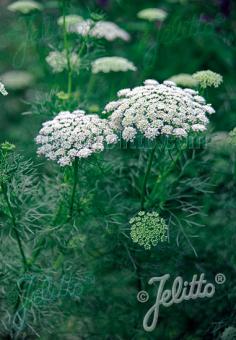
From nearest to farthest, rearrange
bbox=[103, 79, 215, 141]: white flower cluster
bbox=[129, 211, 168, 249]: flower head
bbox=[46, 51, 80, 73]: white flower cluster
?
bbox=[103, 79, 215, 141]: white flower cluster, bbox=[129, 211, 168, 249]: flower head, bbox=[46, 51, 80, 73]: white flower cluster

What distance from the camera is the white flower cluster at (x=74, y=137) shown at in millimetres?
2990

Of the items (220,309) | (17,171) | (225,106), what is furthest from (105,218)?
(225,106)

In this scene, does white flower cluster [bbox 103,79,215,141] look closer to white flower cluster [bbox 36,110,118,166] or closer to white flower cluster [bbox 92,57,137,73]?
white flower cluster [bbox 36,110,118,166]

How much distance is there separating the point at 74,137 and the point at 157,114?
445 mm

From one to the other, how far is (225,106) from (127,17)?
7.38ft

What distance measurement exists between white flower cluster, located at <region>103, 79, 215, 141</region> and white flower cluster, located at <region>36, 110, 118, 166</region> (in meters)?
0.09

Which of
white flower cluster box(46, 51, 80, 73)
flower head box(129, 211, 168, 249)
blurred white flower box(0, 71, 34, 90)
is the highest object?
white flower cluster box(46, 51, 80, 73)

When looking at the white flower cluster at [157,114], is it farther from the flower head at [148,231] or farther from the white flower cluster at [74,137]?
the flower head at [148,231]

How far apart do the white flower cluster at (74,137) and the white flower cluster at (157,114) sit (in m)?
0.09

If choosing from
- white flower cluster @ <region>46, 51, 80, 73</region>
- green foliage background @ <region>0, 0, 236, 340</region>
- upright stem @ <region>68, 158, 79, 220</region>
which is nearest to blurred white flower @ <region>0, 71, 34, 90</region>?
green foliage background @ <region>0, 0, 236, 340</region>

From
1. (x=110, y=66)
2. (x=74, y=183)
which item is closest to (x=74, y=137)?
(x=74, y=183)

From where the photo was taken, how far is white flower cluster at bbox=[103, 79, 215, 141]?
294 centimetres

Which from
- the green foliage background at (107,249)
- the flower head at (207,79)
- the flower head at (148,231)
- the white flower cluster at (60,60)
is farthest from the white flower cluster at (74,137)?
the white flower cluster at (60,60)

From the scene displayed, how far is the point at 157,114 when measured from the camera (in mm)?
2963
